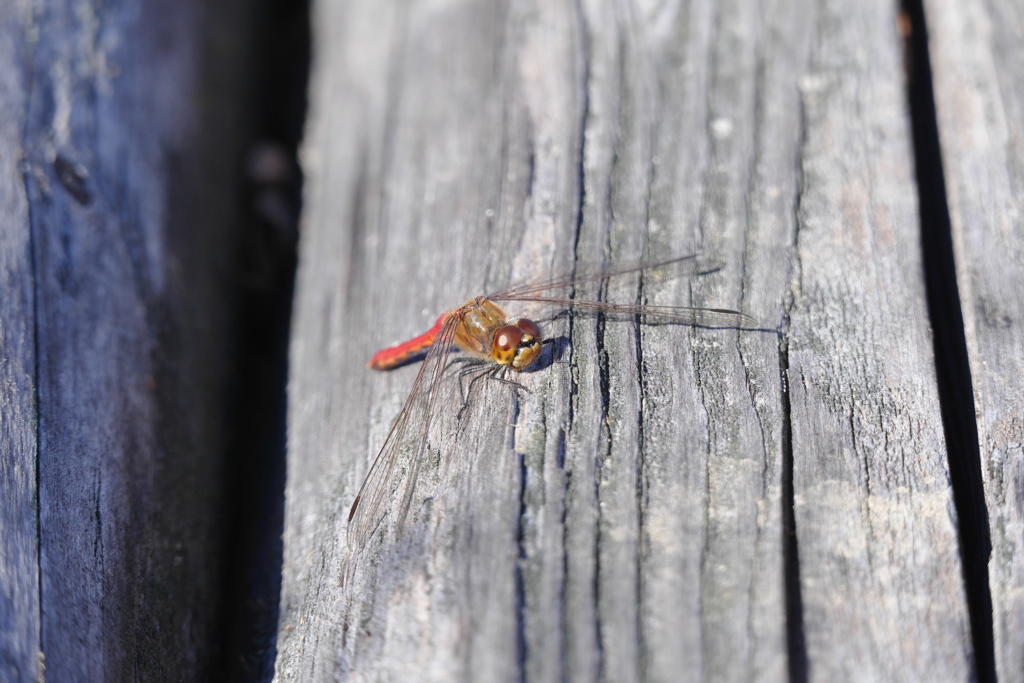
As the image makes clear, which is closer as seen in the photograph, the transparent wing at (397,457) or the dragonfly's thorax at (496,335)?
the transparent wing at (397,457)

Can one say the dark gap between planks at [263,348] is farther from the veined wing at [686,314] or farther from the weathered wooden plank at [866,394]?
the weathered wooden plank at [866,394]

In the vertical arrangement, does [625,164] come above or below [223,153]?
below

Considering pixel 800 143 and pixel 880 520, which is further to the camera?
pixel 800 143

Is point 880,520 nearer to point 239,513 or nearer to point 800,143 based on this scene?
point 800,143

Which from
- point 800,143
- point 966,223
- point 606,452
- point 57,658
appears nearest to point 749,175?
point 800,143

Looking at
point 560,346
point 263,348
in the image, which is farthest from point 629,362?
point 263,348

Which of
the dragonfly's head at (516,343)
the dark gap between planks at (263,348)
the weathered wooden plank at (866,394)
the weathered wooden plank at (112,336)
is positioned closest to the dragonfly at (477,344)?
the dragonfly's head at (516,343)

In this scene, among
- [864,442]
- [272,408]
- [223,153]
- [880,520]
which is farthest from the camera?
[223,153]
